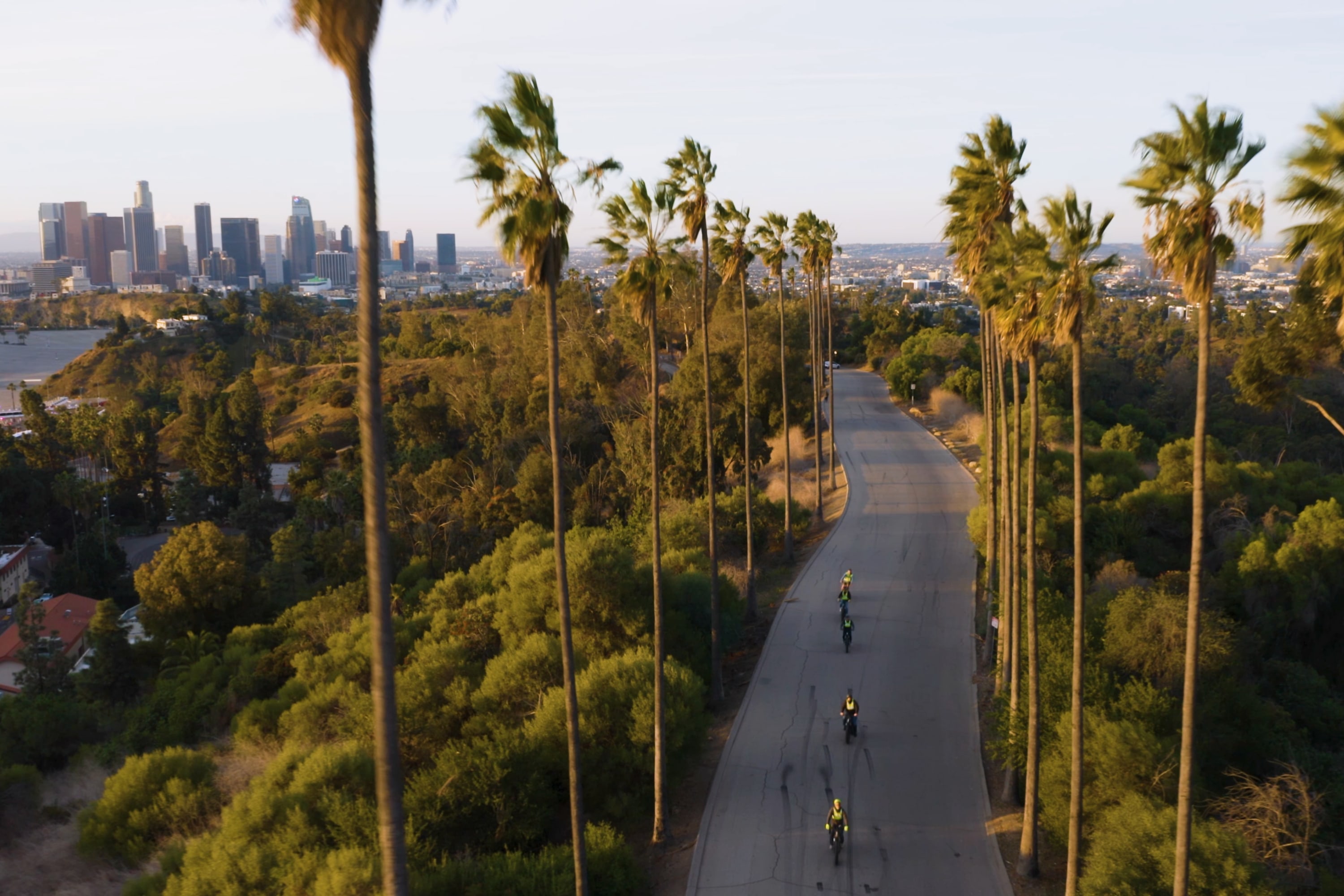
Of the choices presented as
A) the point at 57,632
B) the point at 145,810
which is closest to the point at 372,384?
the point at 145,810

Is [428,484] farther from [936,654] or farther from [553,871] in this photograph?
[553,871]

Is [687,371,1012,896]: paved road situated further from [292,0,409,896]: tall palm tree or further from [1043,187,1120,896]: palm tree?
[292,0,409,896]: tall palm tree

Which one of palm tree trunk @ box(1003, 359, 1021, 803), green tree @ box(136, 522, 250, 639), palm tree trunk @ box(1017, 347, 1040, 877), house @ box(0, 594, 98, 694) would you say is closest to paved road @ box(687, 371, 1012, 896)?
palm tree trunk @ box(1017, 347, 1040, 877)

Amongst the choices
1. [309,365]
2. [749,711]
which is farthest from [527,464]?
[309,365]

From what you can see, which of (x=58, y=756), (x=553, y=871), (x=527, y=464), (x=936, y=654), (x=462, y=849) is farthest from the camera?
(x=527, y=464)

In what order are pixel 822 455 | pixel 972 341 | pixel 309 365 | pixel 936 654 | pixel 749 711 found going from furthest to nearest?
pixel 309 365, pixel 972 341, pixel 822 455, pixel 936 654, pixel 749 711

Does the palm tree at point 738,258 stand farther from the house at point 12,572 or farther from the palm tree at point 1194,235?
the house at point 12,572

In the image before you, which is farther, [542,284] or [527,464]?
[527,464]
